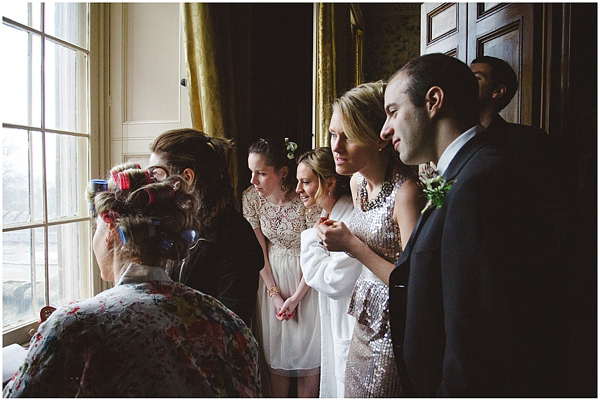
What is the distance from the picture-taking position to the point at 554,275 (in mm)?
743

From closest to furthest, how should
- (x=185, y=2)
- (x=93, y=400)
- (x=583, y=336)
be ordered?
(x=93, y=400) < (x=583, y=336) < (x=185, y=2)

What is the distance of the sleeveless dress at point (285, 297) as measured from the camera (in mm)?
1955

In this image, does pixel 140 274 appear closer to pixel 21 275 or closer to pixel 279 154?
pixel 21 275

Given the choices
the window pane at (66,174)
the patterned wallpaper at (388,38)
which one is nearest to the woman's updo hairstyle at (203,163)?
the window pane at (66,174)

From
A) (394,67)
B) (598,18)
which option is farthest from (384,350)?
(394,67)

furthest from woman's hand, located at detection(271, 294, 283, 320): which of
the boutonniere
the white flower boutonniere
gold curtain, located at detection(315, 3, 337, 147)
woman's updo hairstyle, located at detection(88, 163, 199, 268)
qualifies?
the boutonniere

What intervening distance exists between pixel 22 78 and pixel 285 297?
4.47 ft

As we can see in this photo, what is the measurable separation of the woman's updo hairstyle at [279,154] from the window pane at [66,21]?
86 cm

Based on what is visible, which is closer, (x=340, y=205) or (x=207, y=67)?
(x=340, y=205)

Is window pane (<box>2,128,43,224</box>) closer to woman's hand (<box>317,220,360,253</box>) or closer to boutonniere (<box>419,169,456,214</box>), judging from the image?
woman's hand (<box>317,220,360,253</box>)

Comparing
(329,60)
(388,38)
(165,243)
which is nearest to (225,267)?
(165,243)

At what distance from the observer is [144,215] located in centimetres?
83

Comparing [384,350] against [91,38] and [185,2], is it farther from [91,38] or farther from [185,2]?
[91,38]

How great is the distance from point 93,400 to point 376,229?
0.74 m
